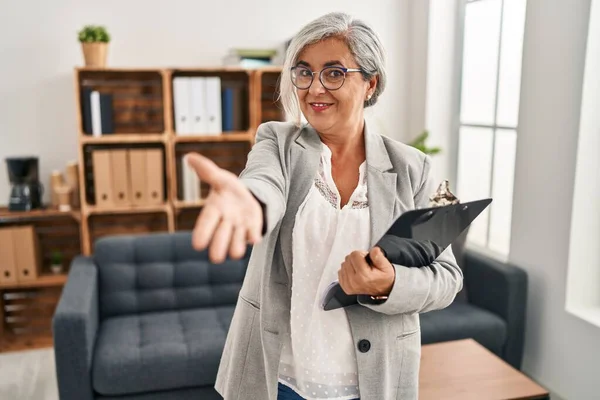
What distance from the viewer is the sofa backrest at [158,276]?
2965 millimetres

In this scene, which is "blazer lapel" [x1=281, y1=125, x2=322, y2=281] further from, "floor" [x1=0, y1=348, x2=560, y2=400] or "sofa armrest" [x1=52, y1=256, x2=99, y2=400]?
"floor" [x1=0, y1=348, x2=560, y2=400]

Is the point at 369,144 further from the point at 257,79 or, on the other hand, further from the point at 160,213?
the point at 160,213

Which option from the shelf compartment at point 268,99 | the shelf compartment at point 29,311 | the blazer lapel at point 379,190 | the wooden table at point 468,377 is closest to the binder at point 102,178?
the shelf compartment at point 29,311

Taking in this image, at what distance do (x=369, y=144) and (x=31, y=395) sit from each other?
2485 mm

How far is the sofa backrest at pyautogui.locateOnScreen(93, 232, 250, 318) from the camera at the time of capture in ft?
9.73

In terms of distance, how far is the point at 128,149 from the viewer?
3381 millimetres

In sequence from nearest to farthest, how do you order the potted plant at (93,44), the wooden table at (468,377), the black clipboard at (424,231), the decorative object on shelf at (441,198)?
the black clipboard at (424,231)
the decorative object on shelf at (441,198)
the wooden table at (468,377)
the potted plant at (93,44)

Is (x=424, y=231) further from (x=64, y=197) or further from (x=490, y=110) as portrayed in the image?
(x=64, y=197)

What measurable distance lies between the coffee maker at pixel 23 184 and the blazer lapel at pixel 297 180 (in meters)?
2.62

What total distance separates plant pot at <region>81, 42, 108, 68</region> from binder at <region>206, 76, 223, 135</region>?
612 mm

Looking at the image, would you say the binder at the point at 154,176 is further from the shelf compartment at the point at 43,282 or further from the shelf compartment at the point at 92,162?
the shelf compartment at the point at 43,282

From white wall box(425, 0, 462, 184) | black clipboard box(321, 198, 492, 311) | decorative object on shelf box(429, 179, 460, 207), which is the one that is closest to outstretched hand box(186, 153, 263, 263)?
black clipboard box(321, 198, 492, 311)

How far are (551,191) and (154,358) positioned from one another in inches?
80.1

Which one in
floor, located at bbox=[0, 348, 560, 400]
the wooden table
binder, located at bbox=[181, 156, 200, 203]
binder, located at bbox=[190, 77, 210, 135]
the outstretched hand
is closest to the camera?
the outstretched hand
